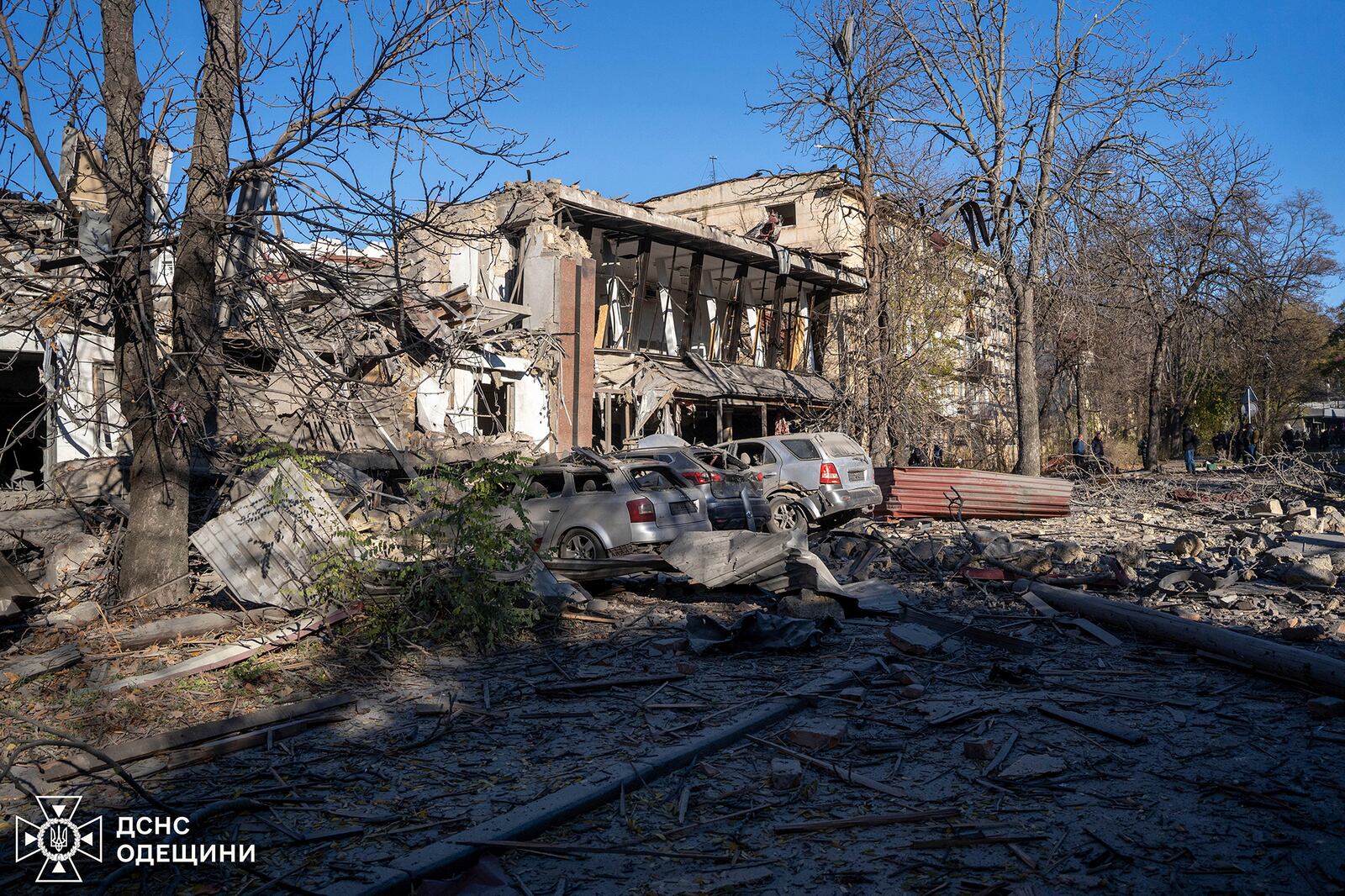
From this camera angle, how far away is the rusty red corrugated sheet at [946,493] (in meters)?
16.9

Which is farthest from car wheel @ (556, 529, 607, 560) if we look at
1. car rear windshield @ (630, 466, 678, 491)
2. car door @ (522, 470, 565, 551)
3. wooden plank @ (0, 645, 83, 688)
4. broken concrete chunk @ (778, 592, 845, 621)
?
wooden plank @ (0, 645, 83, 688)

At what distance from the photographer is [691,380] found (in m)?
24.5

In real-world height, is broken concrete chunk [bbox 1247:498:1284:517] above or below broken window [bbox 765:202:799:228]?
below

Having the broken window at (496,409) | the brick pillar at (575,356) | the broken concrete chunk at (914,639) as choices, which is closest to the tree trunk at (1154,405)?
the brick pillar at (575,356)

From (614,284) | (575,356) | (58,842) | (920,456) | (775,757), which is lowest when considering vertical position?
(775,757)

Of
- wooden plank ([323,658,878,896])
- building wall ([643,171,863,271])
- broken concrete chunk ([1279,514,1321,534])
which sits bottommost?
wooden plank ([323,658,878,896])

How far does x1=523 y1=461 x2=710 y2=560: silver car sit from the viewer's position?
10938 millimetres

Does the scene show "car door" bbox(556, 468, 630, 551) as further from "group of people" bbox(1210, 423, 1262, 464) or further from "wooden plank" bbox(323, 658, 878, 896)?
"group of people" bbox(1210, 423, 1262, 464)

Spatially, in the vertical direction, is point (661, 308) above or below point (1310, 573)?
above

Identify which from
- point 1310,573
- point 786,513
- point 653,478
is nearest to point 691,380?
point 786,513

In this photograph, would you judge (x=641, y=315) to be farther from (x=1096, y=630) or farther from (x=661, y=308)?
(x=1096, y=630)

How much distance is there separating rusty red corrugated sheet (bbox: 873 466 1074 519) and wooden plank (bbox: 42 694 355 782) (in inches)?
507

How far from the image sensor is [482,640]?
24.8 feet

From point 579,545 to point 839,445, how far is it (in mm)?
6736
